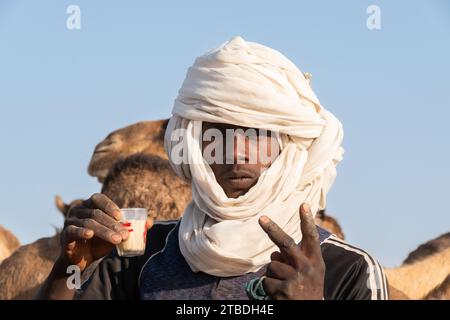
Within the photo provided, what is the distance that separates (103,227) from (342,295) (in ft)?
2.78

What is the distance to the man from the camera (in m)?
4.12

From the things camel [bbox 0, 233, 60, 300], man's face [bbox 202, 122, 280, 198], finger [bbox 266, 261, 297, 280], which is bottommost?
camel [bbox 0, 233, 60, 300]

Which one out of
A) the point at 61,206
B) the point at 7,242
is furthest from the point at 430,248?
the point at 7,242

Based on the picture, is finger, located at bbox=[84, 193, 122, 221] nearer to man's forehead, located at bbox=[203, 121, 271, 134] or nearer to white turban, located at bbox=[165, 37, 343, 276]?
white turban, located at bbox=[165, 37, 343, 276]

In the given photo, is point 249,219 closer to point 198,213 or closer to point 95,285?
point 198,213

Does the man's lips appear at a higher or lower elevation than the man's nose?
lower

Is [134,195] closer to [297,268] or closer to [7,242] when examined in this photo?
[7,242]

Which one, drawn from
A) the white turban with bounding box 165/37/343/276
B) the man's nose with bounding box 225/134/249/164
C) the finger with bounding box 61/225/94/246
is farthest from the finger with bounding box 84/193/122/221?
the man's nose with bounding box 225/134/249/164

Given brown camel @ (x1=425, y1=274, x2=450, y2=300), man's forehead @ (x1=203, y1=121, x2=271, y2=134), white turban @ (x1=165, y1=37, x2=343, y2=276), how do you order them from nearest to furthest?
white turban @ (x1=165, y1=37, x2=343, y2=276)
man's forehead @ (x1=203, y1=121, x2=271, y2=134)
brown camel @ (x1=425, y1=274, x2=450, y2=300)

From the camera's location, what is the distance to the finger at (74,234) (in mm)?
3953

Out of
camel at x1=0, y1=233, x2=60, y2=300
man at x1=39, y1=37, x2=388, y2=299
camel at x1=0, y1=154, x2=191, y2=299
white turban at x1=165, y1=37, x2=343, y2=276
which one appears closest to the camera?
man at x1=39, y1=37, x2=388, y2=299

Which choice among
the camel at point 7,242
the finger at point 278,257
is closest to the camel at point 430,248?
the camel at point 7,242

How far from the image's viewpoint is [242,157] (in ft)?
13.9

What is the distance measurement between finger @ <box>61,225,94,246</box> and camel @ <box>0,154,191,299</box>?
2825mm
